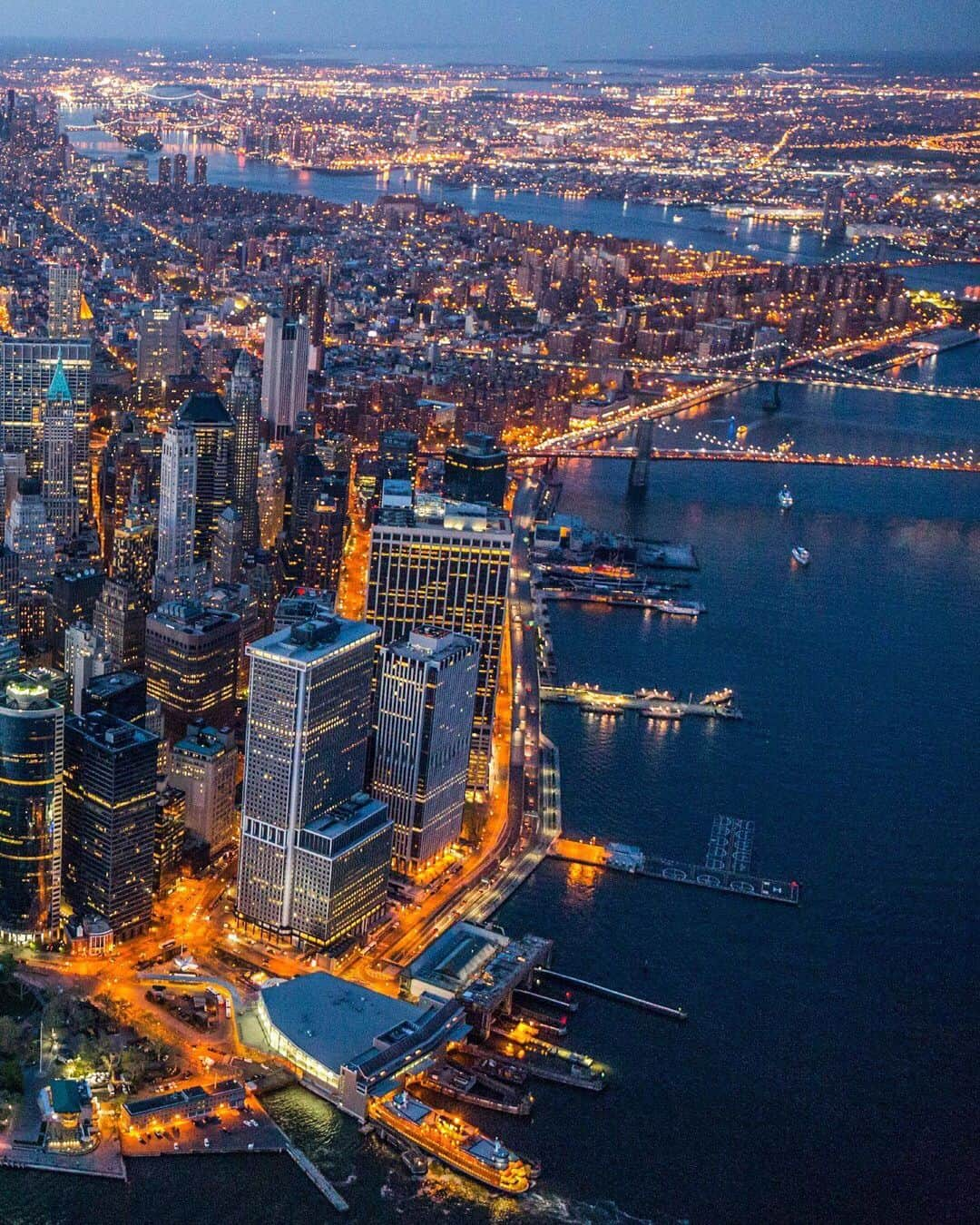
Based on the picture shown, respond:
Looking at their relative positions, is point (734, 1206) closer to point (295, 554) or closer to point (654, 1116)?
point (654, 1116)

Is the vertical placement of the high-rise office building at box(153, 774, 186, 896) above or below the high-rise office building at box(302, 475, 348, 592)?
below

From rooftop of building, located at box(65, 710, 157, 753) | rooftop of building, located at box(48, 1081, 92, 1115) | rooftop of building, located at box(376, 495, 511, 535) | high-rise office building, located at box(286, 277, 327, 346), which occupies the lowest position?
rooftop of building, located at box(48, 1081, 92, 1115)

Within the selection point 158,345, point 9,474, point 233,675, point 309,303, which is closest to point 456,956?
point 233,675

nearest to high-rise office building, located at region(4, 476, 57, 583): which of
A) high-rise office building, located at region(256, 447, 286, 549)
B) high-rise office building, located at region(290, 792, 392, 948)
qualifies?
high-rise office building, located at region(256, 447, 286, 549)

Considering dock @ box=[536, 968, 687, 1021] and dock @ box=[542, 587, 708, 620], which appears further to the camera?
dock @ box=[542, 587, 708, 620]

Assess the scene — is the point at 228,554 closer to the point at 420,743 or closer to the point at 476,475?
the point at 476,475

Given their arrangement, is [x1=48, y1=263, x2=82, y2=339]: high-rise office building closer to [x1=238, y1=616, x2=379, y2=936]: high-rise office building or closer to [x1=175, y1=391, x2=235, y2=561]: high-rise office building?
[x1=175, y1=391, x2=235, y2=561]: high-rise office building

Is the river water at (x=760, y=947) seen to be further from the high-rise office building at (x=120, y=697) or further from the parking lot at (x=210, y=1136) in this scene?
the high-rise office building at (x=120, y=697)
